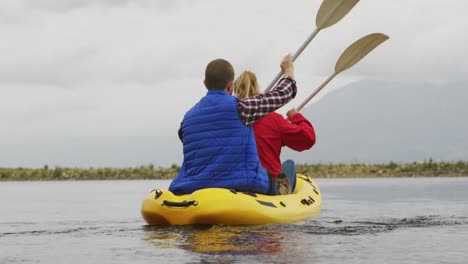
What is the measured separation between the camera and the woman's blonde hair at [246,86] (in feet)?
25.3

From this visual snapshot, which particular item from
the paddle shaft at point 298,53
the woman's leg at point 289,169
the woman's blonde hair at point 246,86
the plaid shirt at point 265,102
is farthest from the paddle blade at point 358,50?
the plaid shirt at point 265,102

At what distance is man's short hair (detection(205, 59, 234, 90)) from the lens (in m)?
7.13

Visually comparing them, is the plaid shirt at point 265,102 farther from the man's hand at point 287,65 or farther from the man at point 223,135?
the man's hand at point 287,65

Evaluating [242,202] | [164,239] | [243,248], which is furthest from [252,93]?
[243,248]

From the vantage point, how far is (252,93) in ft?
25.3

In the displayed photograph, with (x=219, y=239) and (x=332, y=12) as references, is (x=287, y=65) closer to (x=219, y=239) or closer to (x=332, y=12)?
(x=332, y=12)

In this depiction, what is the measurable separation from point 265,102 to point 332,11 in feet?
9.89

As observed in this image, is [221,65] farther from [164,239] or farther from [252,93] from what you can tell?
[164,239]

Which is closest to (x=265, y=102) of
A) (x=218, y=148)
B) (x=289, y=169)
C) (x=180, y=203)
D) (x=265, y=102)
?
(x=265, y=102)

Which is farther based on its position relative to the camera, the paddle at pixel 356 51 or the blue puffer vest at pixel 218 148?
the paddle at pixel 356 51

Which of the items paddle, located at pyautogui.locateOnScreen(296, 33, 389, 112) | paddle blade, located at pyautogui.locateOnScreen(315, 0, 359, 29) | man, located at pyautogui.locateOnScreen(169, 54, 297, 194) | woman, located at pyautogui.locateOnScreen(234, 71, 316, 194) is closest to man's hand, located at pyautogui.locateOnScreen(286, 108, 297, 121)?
woman, located at pyautogui.locateOnScreen(234, 71, 316, 194)

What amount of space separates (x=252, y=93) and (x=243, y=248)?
2.67m

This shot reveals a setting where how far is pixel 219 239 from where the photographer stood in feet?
19.3

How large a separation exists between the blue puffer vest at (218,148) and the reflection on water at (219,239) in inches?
17.2
